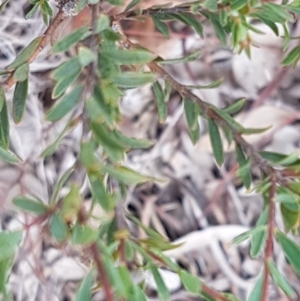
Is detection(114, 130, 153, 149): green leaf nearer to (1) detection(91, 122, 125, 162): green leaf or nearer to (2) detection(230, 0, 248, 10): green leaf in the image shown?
(1) detection(91, 122, 125, 162): green leaf

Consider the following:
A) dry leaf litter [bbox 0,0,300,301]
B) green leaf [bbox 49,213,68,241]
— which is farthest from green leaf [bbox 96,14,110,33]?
dry leaf litter [bbox 0,0,300,301]

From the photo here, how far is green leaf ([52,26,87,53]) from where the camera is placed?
33 centimetres

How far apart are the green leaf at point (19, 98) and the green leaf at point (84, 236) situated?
0.16 meters

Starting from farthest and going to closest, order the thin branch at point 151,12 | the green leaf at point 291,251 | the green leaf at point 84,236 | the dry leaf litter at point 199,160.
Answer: the dry leaf litter at point 199,160 < the thin branch at point 151,12 < the green leaf at point 291,251 < the green leaf at point 84,236

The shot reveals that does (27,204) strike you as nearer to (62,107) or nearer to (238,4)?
(62,107)

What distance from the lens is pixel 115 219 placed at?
0.45m

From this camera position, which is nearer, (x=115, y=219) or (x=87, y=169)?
(x=87, y=169)

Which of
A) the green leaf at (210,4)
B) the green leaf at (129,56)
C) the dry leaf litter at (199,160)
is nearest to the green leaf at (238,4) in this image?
the green leaf at (210,4)

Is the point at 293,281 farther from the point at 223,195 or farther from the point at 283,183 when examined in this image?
the point at 283,183

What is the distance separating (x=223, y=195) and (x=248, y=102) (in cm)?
16

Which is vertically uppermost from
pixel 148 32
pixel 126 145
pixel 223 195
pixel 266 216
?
pixel 126 145

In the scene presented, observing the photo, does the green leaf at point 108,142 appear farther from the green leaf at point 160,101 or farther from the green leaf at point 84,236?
the green leaf at point 160,101

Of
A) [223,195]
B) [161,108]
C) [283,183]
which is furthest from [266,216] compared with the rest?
[223,195]

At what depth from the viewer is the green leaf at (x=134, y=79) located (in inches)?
13.7
